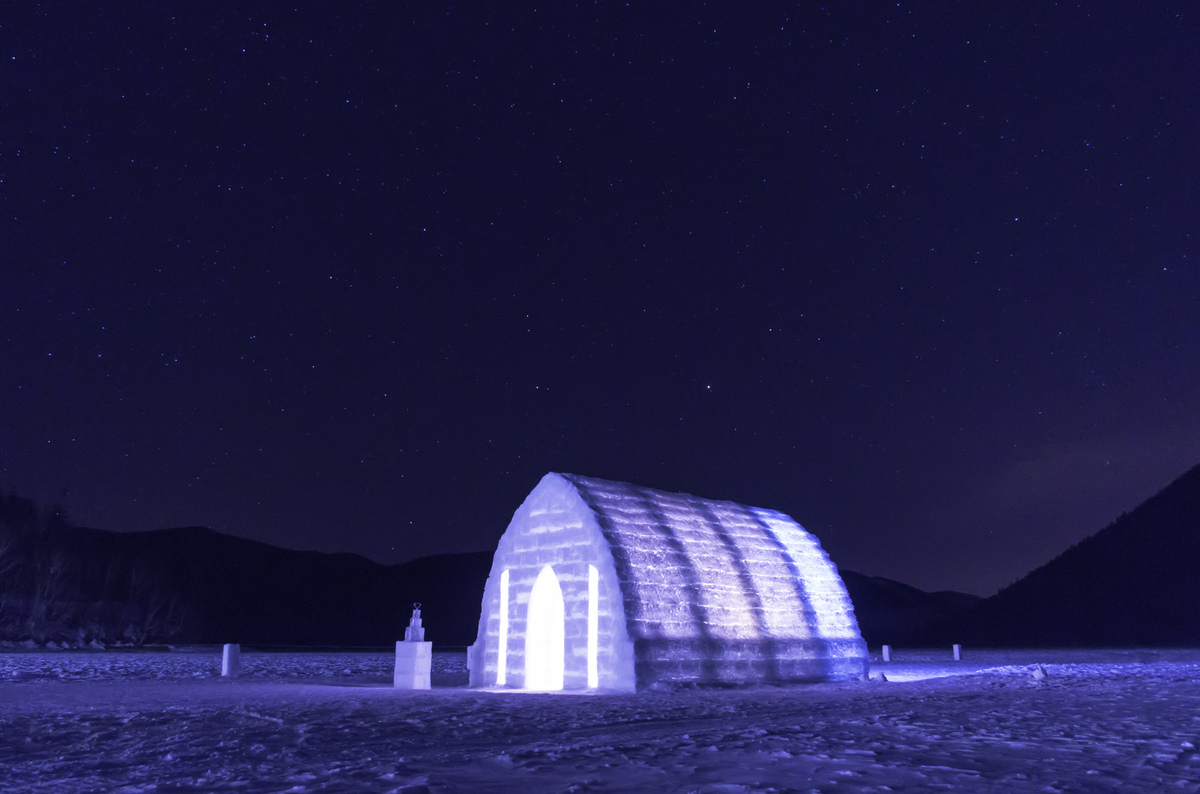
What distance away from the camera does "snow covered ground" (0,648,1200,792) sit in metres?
6.68

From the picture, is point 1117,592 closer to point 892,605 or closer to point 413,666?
point 892,605

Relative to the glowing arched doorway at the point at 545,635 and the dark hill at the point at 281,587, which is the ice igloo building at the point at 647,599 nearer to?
Result: the glowing arched doorway at the point at 545,635

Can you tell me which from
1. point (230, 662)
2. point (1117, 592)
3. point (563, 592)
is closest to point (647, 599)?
point (563, 592)

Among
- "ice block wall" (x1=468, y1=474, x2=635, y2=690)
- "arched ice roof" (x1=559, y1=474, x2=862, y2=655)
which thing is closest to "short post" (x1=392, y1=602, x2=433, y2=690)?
"ice block wall" (x1=468, y1=474, x2=635, y2=690)

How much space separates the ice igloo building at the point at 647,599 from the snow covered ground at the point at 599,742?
2372mm

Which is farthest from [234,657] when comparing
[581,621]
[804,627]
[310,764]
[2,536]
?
[2,536]

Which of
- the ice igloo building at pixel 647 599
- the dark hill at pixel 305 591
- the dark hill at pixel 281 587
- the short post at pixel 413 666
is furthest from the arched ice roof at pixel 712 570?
the dark hill at pixel 281 587

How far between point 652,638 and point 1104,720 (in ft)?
28.8

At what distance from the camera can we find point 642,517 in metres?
20.9

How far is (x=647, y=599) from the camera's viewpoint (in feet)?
60.8

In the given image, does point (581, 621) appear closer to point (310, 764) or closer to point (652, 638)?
point (652, 638)

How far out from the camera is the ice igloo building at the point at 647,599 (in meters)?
18.4

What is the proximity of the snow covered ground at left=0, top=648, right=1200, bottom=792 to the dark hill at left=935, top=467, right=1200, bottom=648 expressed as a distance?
327 ft

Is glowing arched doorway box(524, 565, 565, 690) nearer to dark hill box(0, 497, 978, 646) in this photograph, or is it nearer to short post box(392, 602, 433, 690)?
short post box(392, 602, 433, 690)
